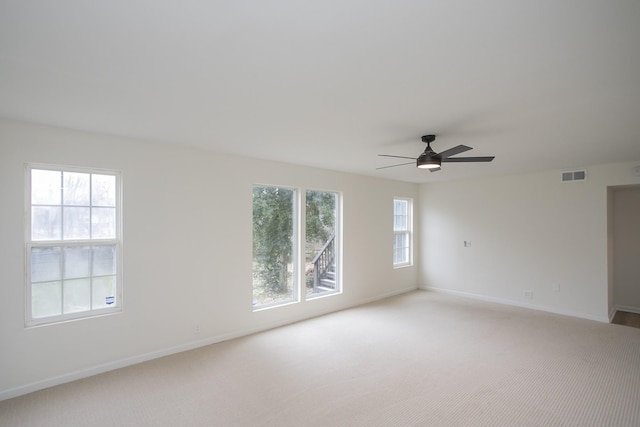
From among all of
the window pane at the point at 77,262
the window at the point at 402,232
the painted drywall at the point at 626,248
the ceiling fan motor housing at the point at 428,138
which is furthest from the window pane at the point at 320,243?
the painted drywall at the point at 626,248

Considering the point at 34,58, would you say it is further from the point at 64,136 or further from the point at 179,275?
the point at 179,275

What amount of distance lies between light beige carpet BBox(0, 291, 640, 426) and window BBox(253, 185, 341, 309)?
680 millimetres

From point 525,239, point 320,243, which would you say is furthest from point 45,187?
point 525,239

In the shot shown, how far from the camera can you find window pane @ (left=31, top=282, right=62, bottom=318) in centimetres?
298

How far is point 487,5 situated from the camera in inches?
52.6

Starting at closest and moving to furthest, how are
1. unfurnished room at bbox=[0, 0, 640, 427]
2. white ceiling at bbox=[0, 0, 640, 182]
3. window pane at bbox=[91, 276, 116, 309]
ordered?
1. white ceiling at bbox=[0, 0, 640, 182]
2. unfurnished room at bbox=[0, 0, 640, 427]
3. window pane at bbox=[91, 276, 116, 309]

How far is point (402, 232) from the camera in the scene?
276 inches

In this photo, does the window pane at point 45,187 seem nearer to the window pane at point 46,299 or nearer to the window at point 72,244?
the window at point 72,244

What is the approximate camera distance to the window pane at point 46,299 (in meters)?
2.98

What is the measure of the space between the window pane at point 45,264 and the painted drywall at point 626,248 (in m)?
7.75

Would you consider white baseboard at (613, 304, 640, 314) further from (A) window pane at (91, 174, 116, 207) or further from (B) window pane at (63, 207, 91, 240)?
(B) window pane at (63, 207, 91, 240)

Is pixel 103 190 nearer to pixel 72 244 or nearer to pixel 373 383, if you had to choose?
pixel 72 244

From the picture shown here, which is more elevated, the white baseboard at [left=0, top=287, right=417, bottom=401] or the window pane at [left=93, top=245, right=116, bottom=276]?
the window pane at [left=93, top=245, right=116, bottom=276]

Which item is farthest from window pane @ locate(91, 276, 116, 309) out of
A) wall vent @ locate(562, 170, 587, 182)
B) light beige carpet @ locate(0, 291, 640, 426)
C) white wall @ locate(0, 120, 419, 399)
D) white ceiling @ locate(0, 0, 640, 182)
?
wall vent @ locate(562, 170, 587, 182)
